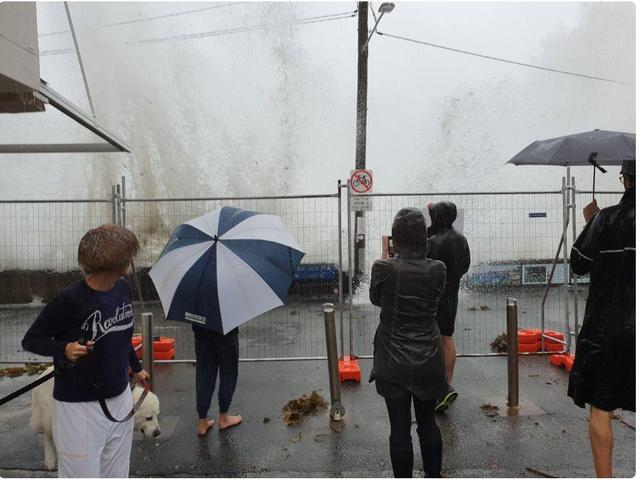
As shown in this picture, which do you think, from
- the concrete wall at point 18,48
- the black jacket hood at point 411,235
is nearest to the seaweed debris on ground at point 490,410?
the black jacket hood at point 411,235

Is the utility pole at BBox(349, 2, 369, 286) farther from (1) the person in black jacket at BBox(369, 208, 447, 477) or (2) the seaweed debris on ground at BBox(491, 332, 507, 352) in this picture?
(1) the person in black jacket at BBox(369, 208, 447, 477)

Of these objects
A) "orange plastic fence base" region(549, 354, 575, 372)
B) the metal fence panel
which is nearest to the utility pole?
the metal fence panel

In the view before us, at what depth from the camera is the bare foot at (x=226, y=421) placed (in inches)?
167

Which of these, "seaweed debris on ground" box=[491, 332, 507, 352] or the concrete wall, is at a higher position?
the concrete wall

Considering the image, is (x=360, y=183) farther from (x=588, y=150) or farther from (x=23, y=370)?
(x=23, y=370)

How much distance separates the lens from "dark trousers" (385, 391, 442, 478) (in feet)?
9.44

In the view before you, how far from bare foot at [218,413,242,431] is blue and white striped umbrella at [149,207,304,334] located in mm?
1108

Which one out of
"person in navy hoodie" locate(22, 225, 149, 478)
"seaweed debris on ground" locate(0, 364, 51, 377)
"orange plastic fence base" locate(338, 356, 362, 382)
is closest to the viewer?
"person in navy hoodie" locate(22, 225, 149, 478)

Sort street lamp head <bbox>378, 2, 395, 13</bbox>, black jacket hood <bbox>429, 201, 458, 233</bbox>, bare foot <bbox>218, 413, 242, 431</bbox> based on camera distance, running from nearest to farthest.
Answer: bare foot <bbox>218, 413, 242, 431</bbox>, black jacket hood <bbox>429, 201, 458, 233</bbox>, street lamp head <bbox>378, 2, 395, 13</bbox>

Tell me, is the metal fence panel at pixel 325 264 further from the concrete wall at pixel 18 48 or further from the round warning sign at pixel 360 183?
the concrete wall at pixel 18 48

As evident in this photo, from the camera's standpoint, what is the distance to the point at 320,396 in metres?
5.00

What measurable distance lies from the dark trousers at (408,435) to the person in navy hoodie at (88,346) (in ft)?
5.30

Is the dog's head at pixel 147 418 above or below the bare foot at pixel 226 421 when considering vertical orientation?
above

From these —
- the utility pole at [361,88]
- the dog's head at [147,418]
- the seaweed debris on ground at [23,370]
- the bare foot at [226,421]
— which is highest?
the utility pole at [361,88]
